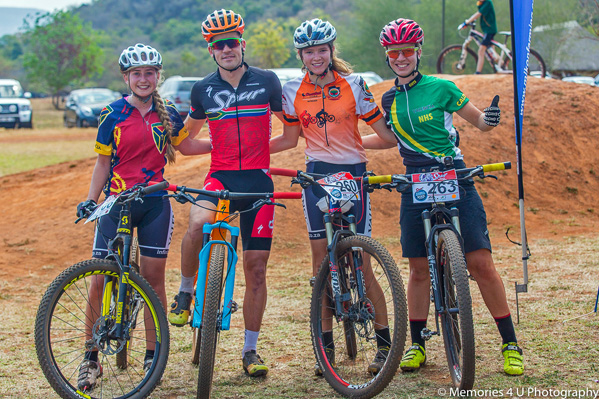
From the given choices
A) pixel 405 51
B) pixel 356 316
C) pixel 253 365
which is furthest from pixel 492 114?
pixel 253 365

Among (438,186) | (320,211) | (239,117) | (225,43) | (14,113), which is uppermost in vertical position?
(14,113)

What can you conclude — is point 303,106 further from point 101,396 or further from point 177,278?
point 177,278

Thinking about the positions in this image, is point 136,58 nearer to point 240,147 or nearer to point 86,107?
point 240,147

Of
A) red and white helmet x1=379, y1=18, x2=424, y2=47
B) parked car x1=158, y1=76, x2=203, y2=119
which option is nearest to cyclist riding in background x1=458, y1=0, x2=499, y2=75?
red and white helmet x1=379, y1=18, x2=424, y2=47

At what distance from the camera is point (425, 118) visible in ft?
14.3

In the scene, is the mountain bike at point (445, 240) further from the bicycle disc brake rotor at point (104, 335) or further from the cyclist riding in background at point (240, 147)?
the bicycle disc brake rotor at point (104, 335)

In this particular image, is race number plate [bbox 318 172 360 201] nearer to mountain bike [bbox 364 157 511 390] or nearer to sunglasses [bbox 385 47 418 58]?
mountain bike [bbox 364 157 511 390]

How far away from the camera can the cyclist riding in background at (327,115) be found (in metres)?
4.51

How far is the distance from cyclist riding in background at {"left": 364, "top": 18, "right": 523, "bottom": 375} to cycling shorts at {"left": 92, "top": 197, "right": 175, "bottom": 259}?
1.55m

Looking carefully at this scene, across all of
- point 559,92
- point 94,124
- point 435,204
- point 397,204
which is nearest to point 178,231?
point 397,204

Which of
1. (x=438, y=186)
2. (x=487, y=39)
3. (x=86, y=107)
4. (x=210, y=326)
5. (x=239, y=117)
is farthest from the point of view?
(x=86, y=107)

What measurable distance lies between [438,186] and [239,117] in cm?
136

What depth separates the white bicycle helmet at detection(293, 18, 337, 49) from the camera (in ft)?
14.6

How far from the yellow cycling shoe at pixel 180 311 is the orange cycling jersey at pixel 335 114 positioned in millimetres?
1242
